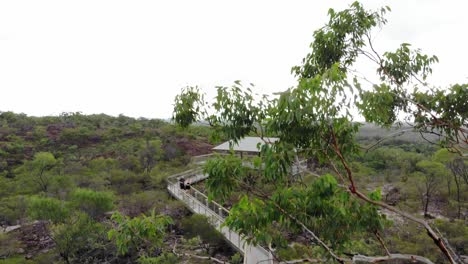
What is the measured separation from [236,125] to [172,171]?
1955 centimetres

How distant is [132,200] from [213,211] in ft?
16.4

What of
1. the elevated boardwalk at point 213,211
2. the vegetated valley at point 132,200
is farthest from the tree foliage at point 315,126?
the elevated boardwalk at point 213,211

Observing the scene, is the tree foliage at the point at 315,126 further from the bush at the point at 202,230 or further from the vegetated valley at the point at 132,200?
the bush at the point at 202,230

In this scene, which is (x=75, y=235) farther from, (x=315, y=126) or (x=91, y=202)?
(x=315, y=126)

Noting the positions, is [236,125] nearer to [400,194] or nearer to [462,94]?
[462,94]

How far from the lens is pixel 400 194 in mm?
19219

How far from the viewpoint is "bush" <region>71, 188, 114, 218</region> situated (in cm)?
1347

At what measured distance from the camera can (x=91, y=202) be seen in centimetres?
1358

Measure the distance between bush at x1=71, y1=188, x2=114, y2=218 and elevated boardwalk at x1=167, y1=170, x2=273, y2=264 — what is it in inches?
147

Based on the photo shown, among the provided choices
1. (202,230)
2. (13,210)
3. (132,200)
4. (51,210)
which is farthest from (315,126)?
(13,210)

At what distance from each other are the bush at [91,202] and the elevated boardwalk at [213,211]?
3746 millimetres

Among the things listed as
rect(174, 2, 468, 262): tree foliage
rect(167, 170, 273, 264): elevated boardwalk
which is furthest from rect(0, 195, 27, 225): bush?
rect(174, 2, 468, 262): tree foliage

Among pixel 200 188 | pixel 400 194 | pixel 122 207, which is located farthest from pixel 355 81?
pixel 400 194

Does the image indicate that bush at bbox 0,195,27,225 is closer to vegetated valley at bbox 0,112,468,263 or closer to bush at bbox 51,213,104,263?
vegetated valley at bbox 0,112,468,263
